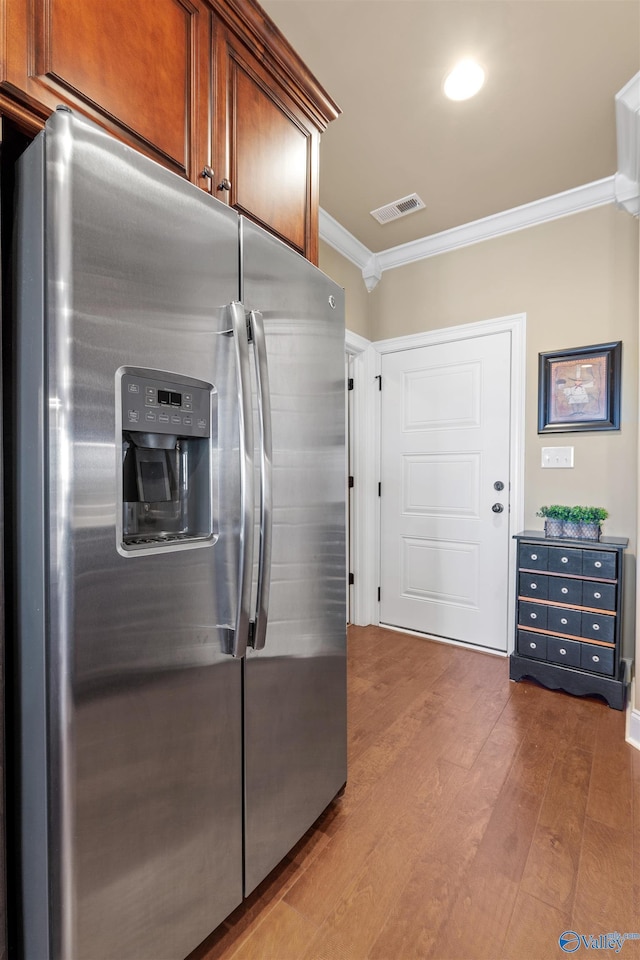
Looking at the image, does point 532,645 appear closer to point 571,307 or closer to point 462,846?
point 462,846

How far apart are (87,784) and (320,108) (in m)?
2.12

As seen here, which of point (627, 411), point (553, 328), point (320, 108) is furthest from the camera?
point (553, 328)

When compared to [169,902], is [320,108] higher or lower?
higher

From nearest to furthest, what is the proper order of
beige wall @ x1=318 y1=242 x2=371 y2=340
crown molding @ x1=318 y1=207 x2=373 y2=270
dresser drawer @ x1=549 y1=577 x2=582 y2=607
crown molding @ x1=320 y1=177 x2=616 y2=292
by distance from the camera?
1. dresser drawer @ x1=549 y1=577 x2=582 y2=607
2. crown molding @ x1=320 y1=177 x2=616 y2=292
3. crown molding @ x1=318 y1=207 x2=373 y2=270
4. beige wall @ x1=318 y1=242 x2=371 y2=340

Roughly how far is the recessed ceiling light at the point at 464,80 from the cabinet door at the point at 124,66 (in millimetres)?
1172

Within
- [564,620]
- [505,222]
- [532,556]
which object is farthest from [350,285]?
[564,620]

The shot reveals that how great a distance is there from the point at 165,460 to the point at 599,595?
7.73 ft

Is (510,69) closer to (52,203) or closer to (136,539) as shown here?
(52,203)

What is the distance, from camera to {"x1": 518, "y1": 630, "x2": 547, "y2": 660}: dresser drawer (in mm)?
2580

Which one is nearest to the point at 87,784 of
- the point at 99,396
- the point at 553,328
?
the point at 99,396

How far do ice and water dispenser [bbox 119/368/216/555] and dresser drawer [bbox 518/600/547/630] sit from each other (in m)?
2.19

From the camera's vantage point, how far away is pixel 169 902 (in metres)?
0.99

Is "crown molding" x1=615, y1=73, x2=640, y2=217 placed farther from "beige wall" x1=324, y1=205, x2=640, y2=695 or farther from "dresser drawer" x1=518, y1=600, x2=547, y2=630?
"dresser drawer" x1=518, y1=600, x2=547, y2=630

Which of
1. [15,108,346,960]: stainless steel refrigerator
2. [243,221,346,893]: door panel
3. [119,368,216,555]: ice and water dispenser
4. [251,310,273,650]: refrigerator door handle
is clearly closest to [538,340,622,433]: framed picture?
[243,221,346,893]: door panel
